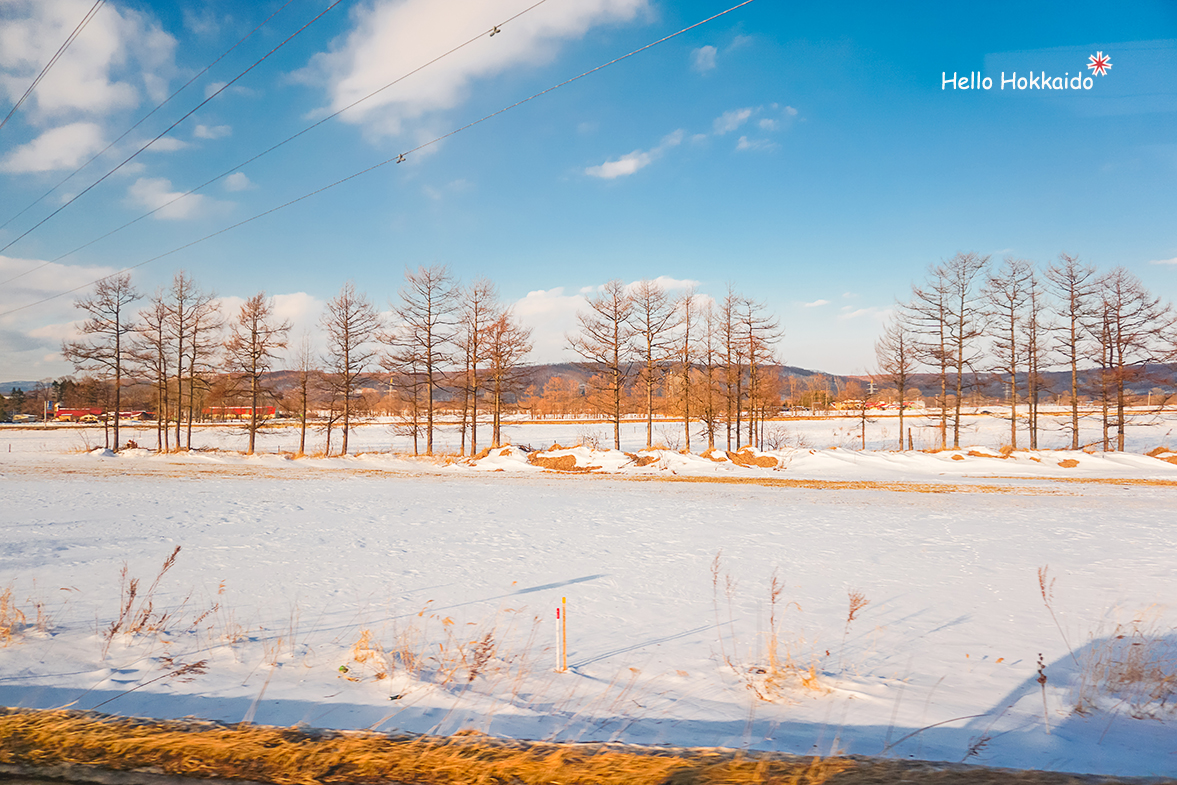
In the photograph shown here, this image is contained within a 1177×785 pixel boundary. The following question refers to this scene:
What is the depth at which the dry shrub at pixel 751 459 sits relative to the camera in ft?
96.4

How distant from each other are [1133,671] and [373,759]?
21.6 feet

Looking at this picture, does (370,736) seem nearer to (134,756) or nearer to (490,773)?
(490,773)

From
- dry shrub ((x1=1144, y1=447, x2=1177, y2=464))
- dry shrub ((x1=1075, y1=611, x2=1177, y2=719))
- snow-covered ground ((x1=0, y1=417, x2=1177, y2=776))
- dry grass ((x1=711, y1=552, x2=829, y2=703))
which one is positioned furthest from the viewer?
→ dry shrub ((x1=1144, y1=447, x2=1177, y2=464))

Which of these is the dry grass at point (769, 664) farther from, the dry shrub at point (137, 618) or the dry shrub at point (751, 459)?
the dry shrub at point (751, 459)

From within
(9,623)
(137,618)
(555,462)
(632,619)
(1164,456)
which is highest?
(9,623)

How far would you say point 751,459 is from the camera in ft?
97.9

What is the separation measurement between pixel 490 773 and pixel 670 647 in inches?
156

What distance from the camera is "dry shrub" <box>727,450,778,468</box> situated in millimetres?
29375

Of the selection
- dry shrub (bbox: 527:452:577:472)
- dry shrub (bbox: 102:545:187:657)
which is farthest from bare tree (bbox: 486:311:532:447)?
dry shrub (bbox: 102:545:187:657)

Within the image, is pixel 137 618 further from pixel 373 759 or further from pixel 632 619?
pixel 632 619

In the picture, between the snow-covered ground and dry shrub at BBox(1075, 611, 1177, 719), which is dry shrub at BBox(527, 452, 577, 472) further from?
dry shrub at BBox(1075, 611, 1177, 719)

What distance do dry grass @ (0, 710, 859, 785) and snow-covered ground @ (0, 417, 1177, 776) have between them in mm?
855

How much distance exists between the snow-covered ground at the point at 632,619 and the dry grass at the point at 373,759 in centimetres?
85

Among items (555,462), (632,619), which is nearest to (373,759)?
(632,619)
